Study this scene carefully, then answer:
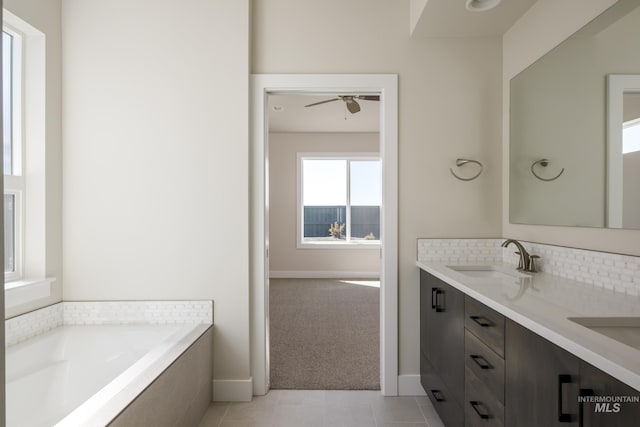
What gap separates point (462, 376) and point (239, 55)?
7.45 feet

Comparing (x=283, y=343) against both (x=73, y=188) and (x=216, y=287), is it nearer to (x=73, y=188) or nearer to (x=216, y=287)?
(x=216, y=287)

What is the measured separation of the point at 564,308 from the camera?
1.31 m

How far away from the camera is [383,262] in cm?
254

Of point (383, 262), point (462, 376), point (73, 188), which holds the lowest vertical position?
point (462, 376)

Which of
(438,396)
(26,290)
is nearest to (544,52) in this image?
(438,396)

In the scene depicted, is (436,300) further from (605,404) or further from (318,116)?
(318,116)

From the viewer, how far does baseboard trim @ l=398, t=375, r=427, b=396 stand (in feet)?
8.23

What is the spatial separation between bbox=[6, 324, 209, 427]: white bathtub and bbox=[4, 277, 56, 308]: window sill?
24cm

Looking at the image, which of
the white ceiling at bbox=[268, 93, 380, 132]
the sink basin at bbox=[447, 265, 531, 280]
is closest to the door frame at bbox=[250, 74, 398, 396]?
the sink basin at bbox=[447, 265, 531, 280]

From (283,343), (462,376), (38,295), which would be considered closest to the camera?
(462,376)

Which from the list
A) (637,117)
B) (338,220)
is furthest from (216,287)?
(338,220)

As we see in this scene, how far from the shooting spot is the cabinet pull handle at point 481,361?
5.12 feet

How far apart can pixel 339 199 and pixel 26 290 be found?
16.9ft

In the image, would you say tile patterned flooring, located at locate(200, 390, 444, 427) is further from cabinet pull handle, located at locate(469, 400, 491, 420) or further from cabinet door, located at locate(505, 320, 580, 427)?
cabinet door, located at locate(505, 320, 580, 427)
